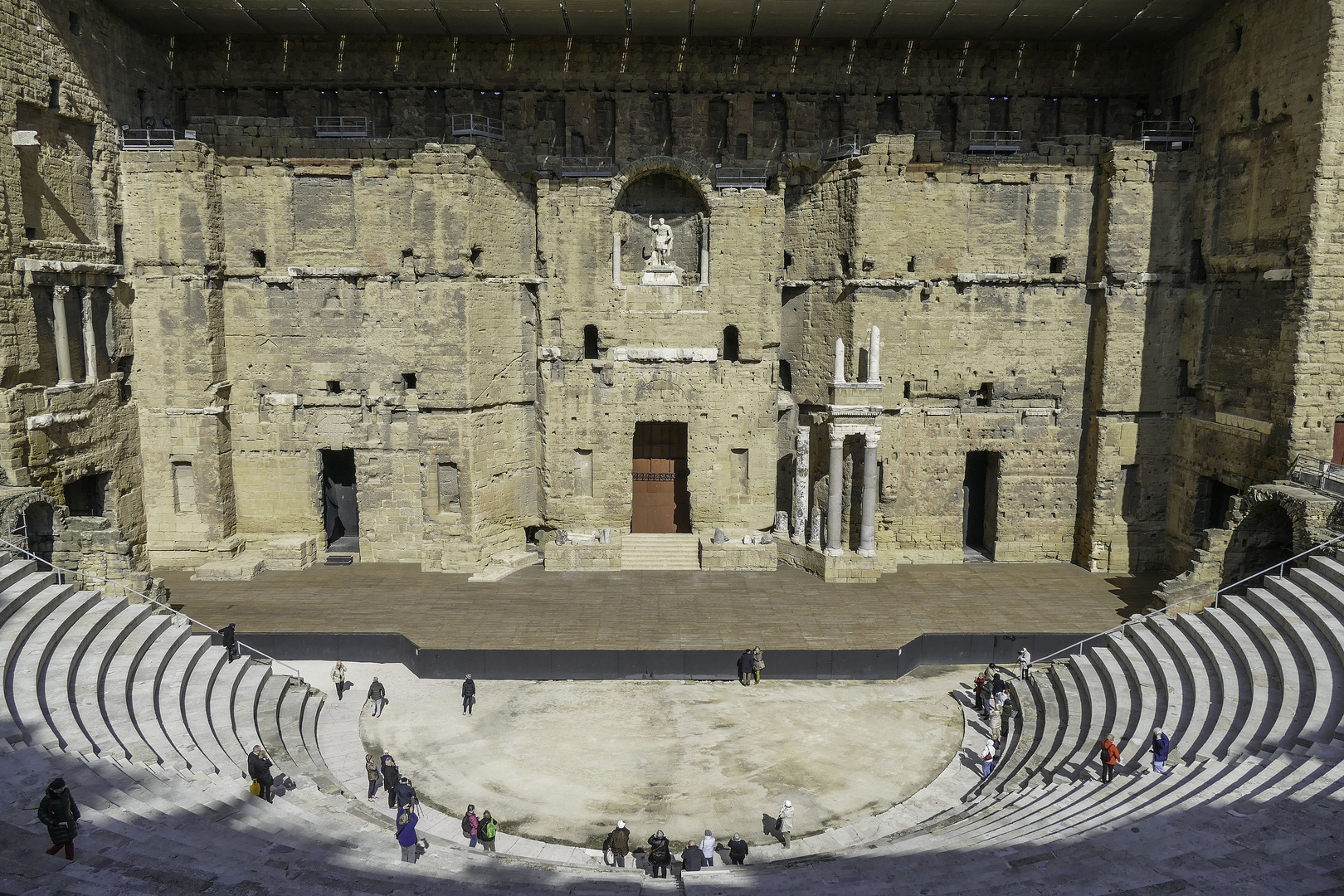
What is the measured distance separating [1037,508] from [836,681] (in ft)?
33.0

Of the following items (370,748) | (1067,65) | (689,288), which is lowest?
(370,748)

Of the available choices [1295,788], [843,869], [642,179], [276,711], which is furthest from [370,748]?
[642,179]

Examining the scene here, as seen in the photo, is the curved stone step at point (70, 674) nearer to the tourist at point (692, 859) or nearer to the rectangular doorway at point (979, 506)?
the tourist at point (692, 859)

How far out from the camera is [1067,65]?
27250 millimetres

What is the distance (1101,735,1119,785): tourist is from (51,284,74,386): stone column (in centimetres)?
2243

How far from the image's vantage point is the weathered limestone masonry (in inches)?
953

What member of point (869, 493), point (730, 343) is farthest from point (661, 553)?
point (730, 343)

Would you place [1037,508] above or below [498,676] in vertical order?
above

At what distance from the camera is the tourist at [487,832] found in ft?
46.2

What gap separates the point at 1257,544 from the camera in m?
21.0

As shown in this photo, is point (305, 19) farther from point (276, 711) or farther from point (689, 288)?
point (276, 711)

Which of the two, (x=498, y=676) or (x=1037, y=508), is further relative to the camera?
(x=1037, y=508)

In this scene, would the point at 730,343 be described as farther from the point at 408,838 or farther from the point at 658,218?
the point at 408,838

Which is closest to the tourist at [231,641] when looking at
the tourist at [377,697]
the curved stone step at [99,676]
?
the curved stone step at [99,676]
